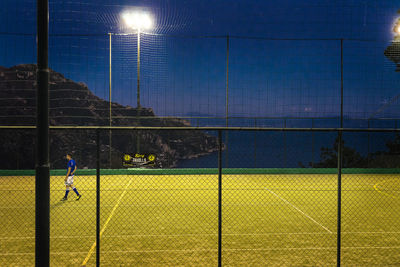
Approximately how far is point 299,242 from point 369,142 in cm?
1668

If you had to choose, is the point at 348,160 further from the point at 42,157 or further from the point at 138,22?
the point at 42,157

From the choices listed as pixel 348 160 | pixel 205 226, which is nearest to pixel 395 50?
pixel 348 160

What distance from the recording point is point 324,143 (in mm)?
21438

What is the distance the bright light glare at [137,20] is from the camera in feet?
66.1

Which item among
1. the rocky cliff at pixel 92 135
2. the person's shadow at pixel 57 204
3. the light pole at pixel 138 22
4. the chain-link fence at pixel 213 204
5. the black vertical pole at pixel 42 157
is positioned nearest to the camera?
the black vertical pole at pixel 42 157

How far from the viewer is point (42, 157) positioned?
414 centimetres

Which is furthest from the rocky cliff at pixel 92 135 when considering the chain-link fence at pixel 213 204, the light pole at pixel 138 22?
the light pole at pixel 138 22

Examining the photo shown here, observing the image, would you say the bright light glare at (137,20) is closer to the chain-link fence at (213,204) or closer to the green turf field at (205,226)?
the chain-link fence at (213,204)

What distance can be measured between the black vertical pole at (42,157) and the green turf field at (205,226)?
2.15 meters

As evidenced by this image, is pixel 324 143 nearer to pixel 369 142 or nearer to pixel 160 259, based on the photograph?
pixel 369 142

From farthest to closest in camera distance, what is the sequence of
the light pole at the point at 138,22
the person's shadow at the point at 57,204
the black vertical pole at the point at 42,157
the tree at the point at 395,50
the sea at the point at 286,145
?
the tree at the point at 395,50
the light pole at the point at 138,22
the sea at the point at 286,145
the person's shadow at the point at 57,204
the black vertical pole at the point at 42,157

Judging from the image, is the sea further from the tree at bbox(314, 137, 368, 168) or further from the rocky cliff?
the rocky cliff

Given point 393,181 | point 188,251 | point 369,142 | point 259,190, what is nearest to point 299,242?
point 188,251

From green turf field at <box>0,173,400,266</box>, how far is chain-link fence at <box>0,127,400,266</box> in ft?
0.11
